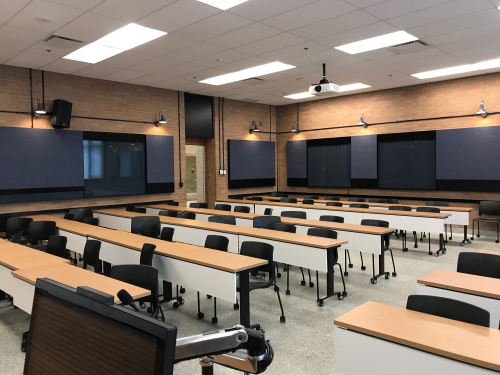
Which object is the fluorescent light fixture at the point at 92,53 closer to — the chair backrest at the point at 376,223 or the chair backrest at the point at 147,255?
the chair backrest at the point at 147,255

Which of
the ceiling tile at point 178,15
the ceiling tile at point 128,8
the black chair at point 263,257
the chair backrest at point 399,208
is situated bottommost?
the black chair at point 263,257

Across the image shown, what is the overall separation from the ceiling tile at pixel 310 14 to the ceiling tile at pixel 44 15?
2.68m

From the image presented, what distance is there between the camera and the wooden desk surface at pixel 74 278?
325cm

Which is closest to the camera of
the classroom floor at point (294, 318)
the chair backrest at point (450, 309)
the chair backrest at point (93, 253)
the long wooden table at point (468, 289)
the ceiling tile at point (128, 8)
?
the chair backrest at point (450, 309)

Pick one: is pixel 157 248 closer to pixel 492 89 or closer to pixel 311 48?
pixel 311 48

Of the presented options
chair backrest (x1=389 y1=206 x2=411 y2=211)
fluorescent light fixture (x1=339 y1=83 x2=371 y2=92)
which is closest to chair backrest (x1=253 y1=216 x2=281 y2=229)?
chair backrest (x1=389 y1=206 x2=411 y2=211)

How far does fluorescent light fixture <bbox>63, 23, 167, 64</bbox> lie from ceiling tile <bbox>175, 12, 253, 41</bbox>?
17.0 inches

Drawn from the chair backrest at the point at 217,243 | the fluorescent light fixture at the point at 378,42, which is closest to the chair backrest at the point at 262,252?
the chair backrest at the point at 217,243

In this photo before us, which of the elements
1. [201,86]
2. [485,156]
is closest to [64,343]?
[201,86]

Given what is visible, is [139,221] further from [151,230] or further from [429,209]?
[429,209]

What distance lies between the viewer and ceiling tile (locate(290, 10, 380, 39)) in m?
5.52

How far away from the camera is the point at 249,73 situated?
875 centimetres

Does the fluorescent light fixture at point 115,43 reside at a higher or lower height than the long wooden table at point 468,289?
higher

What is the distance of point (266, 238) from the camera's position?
17.4 feet
